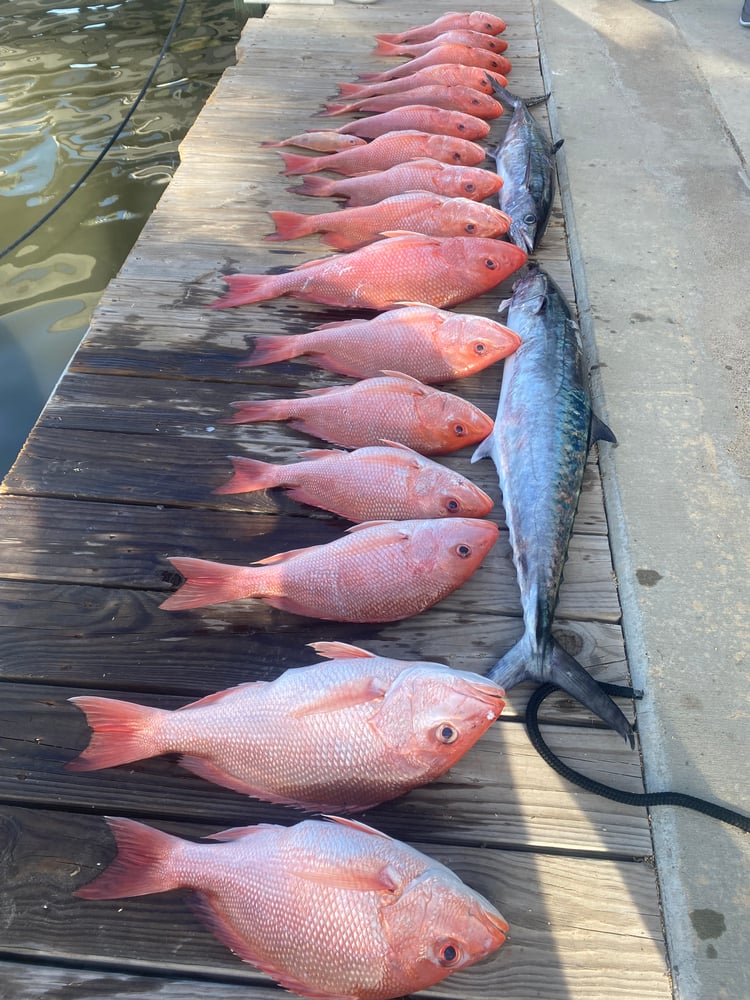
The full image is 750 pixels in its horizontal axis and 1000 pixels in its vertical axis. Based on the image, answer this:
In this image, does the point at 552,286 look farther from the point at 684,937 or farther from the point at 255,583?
the point at 684,937

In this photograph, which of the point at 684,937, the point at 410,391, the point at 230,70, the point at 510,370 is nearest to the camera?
the point at 684,937

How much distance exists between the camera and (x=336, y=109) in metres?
4.78

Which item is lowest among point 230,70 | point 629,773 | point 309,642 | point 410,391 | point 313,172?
point 629,773

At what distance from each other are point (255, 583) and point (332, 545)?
0.26 metres

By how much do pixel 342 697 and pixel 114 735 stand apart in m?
0.60

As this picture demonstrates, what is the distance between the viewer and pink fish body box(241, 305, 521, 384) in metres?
2.89

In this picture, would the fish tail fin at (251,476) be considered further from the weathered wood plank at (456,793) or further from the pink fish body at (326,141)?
the pink fish body at (326,141)

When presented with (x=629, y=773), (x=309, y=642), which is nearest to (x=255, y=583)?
(x=309, y=642)

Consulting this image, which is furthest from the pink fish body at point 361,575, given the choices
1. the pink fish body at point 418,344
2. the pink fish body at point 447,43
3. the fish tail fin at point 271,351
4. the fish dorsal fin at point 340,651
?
the pink fish body at point 447,43

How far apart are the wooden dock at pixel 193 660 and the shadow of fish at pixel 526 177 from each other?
31 cm

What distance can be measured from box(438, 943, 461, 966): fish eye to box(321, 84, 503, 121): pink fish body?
4.64 metres

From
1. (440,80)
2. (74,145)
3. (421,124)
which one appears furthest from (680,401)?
(74,145)

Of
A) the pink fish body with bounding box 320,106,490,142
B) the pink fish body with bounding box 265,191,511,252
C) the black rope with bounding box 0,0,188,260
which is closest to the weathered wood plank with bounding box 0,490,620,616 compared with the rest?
the pink fish body with bounding box 265,191,511,252

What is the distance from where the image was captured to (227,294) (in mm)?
3371
